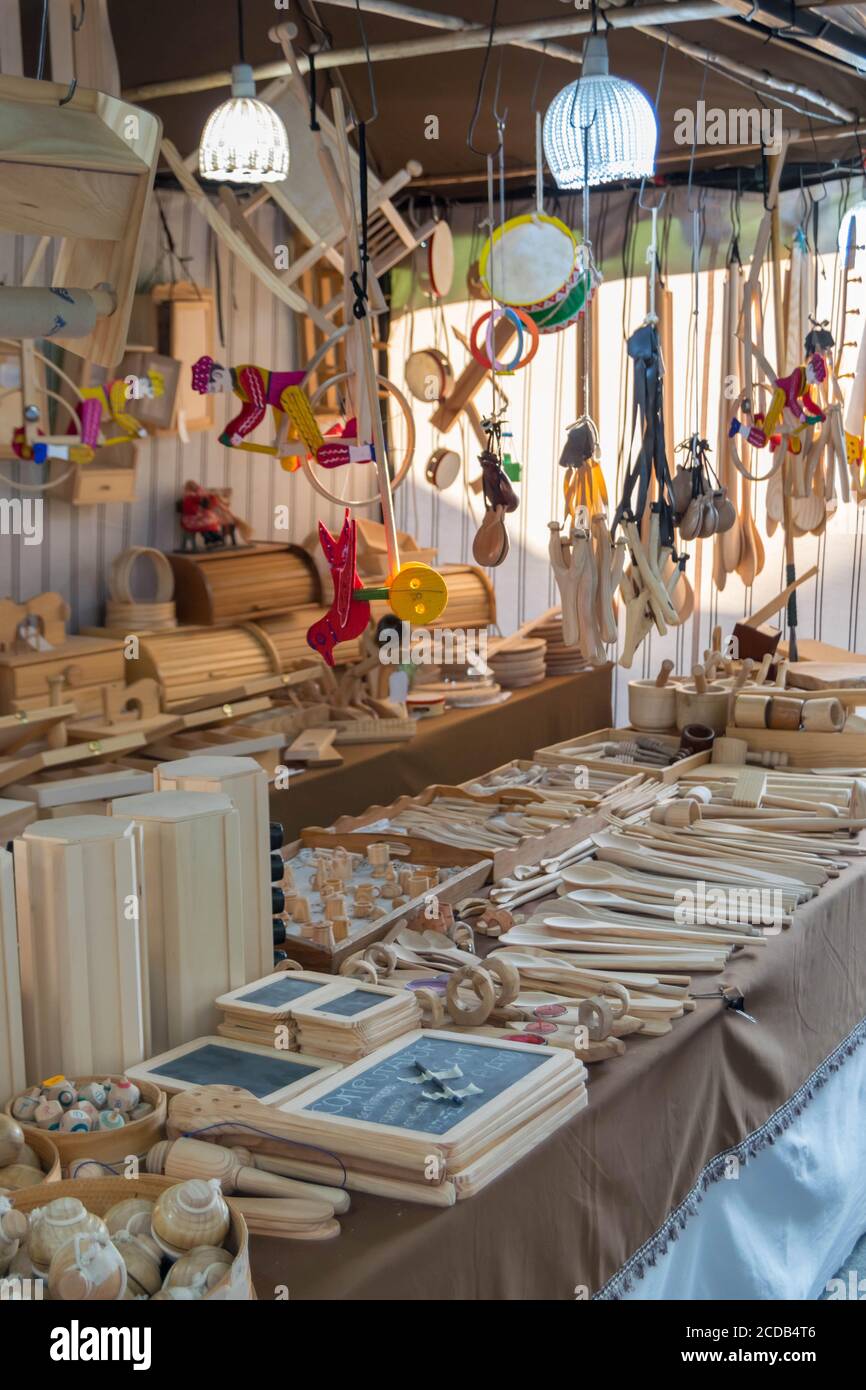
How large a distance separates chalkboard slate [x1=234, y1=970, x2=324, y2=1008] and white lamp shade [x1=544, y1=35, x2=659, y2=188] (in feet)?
6.45

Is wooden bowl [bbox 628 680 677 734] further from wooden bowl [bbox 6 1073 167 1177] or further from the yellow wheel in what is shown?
wooden bowl [bbox 6 1073 167 1177]

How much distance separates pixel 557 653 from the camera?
6.36 m

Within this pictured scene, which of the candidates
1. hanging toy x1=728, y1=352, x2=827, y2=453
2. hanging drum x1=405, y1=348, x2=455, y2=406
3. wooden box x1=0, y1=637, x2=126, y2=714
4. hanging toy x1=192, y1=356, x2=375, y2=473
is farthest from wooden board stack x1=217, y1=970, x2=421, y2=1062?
hanging drum x1=405, y1=348, x2=455, y2=406

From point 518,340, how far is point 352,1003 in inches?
93.0

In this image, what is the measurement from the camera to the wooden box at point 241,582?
557 centimetres

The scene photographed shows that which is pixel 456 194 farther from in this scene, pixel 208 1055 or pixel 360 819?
pixel 208 1055

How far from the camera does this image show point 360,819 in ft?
12.1

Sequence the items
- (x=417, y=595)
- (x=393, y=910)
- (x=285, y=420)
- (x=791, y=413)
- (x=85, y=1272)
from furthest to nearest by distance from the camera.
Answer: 1. (x=791, y=413)
2. (x=285, y=420)
3. (x=417, y=595)
4. (x=393, y=910)
5. (x=85, y=1272)

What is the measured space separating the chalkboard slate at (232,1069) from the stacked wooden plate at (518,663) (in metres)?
3.94

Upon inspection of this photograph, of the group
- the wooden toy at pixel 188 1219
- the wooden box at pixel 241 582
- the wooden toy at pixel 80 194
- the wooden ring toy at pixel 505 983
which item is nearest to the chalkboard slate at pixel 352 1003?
the wooden ring toy at pixel 505 983

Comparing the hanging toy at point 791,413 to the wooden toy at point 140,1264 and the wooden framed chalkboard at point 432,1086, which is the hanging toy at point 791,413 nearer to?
the wooden framed chalkboard at point 432,1086

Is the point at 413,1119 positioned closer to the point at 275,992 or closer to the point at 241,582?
the point at 275,992

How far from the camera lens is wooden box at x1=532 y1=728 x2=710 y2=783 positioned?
4.17 meters
